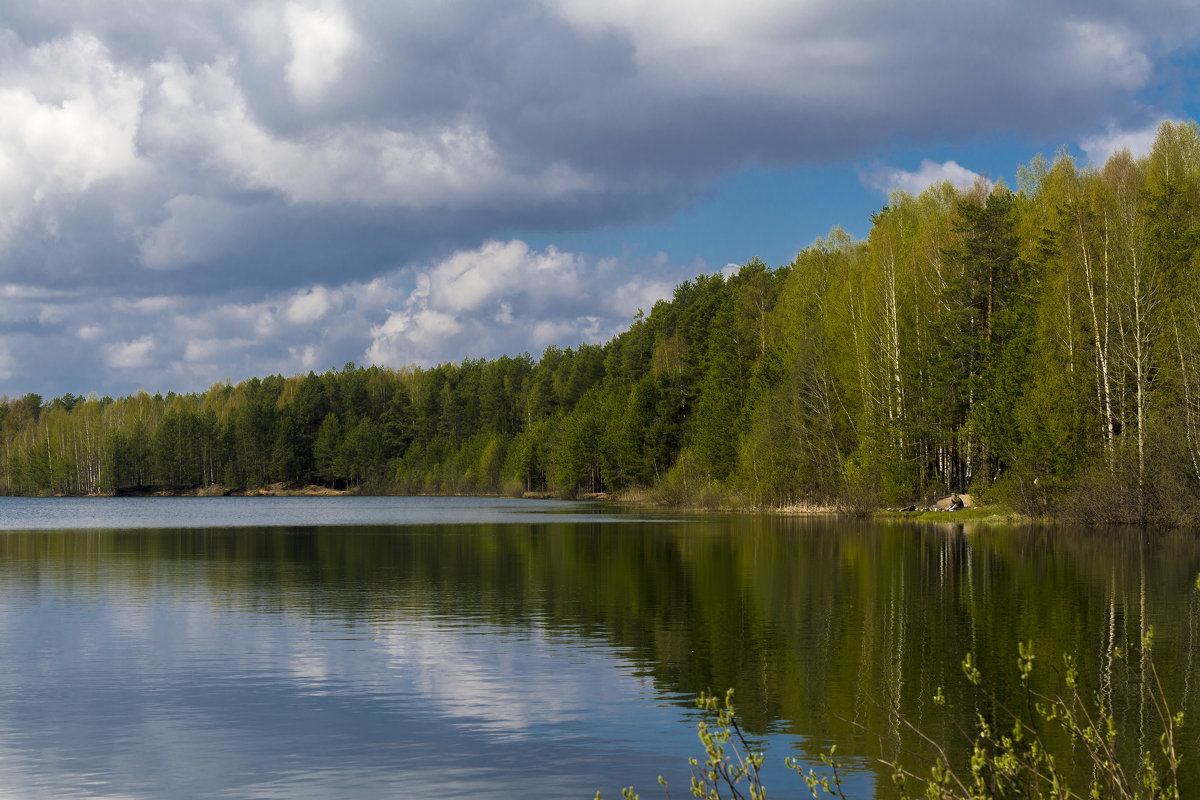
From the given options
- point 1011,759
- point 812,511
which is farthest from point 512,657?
point 812,511

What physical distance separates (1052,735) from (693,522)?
56.3 metres

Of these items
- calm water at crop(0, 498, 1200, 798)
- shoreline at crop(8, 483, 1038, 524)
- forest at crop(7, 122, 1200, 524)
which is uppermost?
forest at crop(7, 122, 1200, 524)

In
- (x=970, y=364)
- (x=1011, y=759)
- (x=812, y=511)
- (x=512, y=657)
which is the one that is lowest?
(x=812, y=511)

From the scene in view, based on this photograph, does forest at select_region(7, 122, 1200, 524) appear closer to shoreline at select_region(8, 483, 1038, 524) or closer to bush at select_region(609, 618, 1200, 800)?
shoreline at select_region(8, 483, 1038, 524)

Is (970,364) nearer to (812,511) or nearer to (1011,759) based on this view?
(812,511)

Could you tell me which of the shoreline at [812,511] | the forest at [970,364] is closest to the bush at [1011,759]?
the forest at [970,364]

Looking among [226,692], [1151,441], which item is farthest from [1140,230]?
[226,692]

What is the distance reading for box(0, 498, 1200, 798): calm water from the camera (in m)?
12.3

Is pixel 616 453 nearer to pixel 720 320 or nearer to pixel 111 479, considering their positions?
pixel 720 320

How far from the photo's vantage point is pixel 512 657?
62.0 ft

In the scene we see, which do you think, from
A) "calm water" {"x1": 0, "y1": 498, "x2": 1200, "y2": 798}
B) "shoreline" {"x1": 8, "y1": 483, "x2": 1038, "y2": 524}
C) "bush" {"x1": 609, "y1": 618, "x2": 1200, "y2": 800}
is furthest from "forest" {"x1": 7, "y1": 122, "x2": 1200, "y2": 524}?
"bush" {"x1": 609, "y1": 618, "x2": 1200, "y2": 800}

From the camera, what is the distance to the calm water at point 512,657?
40.3ft

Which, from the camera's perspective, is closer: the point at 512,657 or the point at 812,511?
the point at 512,657

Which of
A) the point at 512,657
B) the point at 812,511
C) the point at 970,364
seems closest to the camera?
the point at 512,657
